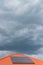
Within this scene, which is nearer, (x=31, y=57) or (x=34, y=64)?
(x=34, y=64)

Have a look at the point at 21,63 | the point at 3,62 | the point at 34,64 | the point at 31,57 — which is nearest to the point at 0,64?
the point at 3,62

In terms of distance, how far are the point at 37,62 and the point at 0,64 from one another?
8.47 meters

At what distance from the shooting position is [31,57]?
4431cm

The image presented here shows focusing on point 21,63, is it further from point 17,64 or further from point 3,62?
point 3,62

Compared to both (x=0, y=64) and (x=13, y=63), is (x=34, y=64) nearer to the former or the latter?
(x=13, y=63)

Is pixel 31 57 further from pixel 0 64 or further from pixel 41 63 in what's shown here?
pixel 0 64

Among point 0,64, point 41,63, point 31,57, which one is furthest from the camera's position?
point 31,57

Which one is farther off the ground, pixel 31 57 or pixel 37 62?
pixel 31 57

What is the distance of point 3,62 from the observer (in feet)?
119

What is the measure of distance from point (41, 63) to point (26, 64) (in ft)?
11.1

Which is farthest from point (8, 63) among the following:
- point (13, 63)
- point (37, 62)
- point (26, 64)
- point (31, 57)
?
point (31, 57)

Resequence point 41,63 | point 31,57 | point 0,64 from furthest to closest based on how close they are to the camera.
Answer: point 31,57 < point 41,63 < point 0,64

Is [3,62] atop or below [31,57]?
below

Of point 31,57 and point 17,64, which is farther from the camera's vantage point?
point 31,57
